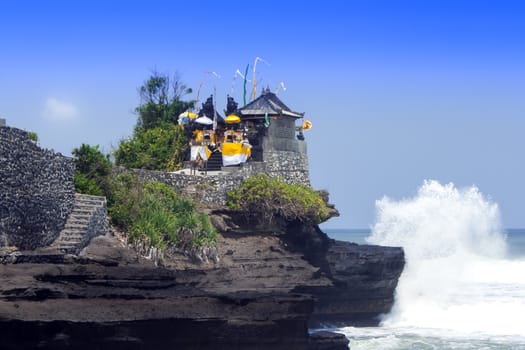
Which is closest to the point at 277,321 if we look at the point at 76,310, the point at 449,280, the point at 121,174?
the point at 76,310

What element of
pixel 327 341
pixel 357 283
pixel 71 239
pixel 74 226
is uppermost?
pixel 74 226

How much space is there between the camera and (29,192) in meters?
21.7

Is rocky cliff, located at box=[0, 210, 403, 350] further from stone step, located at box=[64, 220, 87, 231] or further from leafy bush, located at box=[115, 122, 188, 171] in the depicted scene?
leafy bush, located at box=[115, 122, 188, 171]

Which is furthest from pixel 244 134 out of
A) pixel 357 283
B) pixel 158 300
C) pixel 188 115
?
pixel 158 300

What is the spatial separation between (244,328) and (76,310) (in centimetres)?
437

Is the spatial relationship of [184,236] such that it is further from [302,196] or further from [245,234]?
[302,196]

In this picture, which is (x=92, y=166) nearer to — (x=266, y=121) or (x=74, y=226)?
(x=74, y=226)

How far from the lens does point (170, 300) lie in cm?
1988

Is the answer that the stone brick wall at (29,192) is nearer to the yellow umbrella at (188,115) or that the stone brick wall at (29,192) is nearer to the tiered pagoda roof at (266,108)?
the tiered pagoda roof at (266,108)

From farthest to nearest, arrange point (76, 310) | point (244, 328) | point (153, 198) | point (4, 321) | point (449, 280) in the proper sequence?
point (449, 280) → point (153, 198) → point (244, 328) → point (76, 310) → point (4, 321)

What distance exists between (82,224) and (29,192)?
8.75 feet

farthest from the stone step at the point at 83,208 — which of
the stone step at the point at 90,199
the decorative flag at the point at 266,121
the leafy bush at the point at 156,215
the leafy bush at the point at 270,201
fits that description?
the decorative flag at the point at 266,121

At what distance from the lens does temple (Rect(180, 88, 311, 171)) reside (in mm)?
36375

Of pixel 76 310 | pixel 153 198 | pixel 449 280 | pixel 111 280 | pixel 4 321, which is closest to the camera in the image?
pixel 4 321
